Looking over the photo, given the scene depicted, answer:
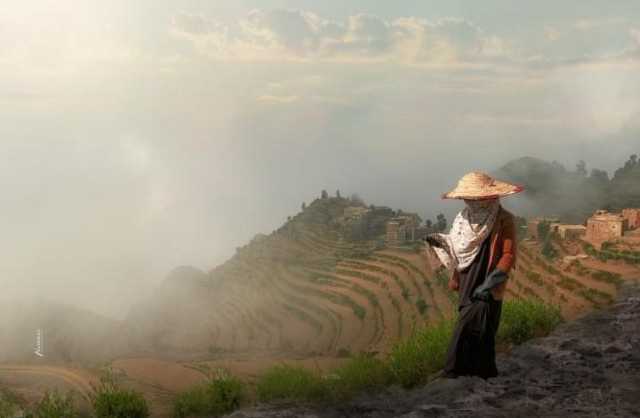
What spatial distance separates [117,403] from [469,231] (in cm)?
533

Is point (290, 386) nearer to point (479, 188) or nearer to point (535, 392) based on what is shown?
point (535, 392)

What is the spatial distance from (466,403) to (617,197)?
36.5 meters

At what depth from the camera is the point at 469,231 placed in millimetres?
8312

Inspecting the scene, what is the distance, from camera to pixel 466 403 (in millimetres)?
7695

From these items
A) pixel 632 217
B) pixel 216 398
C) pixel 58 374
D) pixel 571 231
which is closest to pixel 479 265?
pixel 216 398

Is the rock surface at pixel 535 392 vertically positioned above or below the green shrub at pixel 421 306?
above

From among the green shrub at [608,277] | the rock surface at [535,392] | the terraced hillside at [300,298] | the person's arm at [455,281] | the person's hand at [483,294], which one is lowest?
the terraced hillside at [300,298]

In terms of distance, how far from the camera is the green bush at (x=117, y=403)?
837cm

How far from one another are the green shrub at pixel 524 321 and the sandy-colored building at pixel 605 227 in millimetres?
12388

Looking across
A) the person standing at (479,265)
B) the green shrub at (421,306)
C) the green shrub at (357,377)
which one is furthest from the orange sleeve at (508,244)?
the green shrub at (421,306)

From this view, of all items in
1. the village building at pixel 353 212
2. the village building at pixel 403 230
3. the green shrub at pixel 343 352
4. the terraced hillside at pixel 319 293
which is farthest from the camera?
the village building at pixel 353 212

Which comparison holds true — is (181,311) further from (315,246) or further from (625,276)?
(625,276)

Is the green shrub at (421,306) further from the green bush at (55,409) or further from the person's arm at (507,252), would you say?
the green bush at (55,409)

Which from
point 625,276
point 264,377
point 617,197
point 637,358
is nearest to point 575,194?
point 617,197
